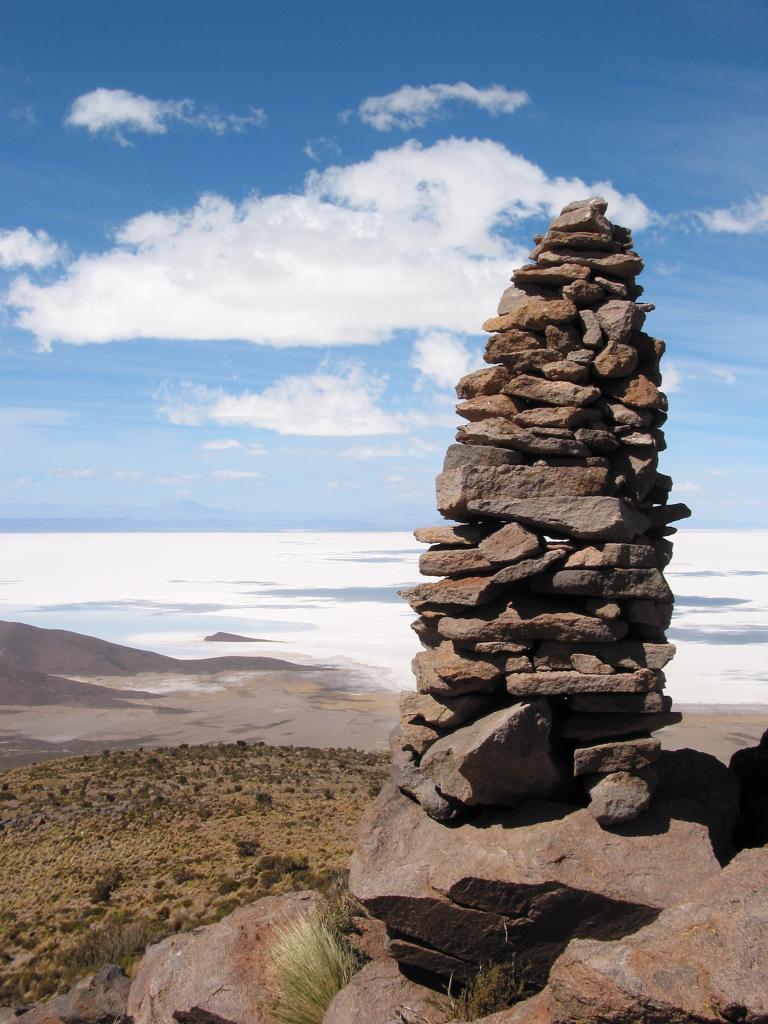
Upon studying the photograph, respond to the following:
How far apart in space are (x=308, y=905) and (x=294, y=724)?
5120 centimetres

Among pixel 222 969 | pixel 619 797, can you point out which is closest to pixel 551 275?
pixel 619 797

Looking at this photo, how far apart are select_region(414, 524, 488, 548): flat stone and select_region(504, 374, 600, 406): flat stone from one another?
69.2 inches

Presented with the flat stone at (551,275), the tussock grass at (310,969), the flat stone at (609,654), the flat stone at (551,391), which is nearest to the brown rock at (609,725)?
the flat stone at (609,654)

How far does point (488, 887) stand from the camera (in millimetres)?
9062

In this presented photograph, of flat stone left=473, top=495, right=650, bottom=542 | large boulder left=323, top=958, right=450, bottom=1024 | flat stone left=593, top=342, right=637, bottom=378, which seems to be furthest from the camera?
flat stone left=593, top=342, right=637, bottom=378

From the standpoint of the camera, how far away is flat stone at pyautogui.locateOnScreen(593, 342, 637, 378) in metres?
10.6

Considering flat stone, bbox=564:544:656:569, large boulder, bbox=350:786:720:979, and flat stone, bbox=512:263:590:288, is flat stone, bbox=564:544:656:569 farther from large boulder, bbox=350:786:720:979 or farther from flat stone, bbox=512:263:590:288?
flat stone, bbox=512:263:590:288

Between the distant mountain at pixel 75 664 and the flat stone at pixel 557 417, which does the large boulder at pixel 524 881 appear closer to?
the flat stone at pixel 557 417

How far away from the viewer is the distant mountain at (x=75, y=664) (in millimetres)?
82188

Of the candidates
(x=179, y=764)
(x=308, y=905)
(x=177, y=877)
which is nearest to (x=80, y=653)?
(x=179, y=764)

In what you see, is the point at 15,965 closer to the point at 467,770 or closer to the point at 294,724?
the point at 467,770

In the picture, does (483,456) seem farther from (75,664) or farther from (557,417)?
(75,664)

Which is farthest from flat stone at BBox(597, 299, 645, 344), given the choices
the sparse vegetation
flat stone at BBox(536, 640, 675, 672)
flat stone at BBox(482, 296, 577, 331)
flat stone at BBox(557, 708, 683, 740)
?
the sparse vegetation

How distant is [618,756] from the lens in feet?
31.9
